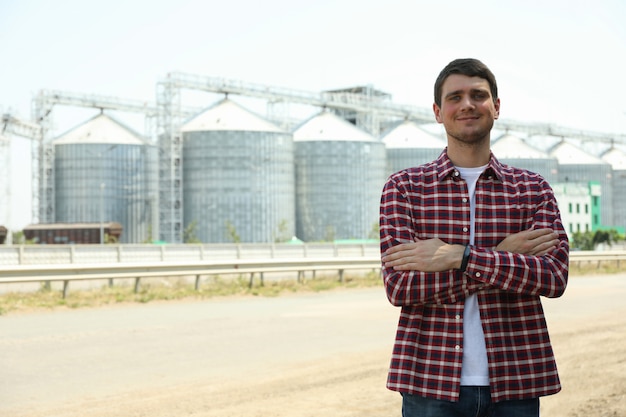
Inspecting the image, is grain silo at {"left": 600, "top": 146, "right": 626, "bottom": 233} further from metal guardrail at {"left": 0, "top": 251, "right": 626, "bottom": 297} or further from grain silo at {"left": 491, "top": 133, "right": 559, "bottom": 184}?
metal guardrail at {"left": 0, "top": 251, "right": 626, "bottom": 297}

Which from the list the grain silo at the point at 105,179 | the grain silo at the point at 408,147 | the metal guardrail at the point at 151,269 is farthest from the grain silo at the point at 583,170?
A: the metal guardrail at the point at 151,269

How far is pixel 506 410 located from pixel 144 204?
79.3 meters

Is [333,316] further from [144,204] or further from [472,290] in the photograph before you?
[144,204]

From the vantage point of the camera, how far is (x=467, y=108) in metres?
3.18

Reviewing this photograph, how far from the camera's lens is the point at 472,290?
120 inches

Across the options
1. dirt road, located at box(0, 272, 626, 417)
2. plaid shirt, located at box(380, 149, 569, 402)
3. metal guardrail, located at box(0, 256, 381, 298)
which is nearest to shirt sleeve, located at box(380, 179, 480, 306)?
plaid shirt, located at box(380, 149, 569, 402)

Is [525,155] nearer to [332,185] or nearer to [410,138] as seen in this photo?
[410,138]

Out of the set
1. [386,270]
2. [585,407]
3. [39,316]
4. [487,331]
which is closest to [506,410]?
[487,331]

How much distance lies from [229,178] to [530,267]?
2970 inches

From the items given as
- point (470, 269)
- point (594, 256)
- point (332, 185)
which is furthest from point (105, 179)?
point (470, 269)

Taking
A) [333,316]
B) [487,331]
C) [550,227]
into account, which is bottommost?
[333,316]

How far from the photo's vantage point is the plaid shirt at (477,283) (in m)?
2.96

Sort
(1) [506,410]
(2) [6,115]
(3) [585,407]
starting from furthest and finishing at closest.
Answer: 1. (2) [6,115]
2. (3) [585,407]
3. (1) [506,410]

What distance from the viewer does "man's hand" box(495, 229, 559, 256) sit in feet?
10.3
